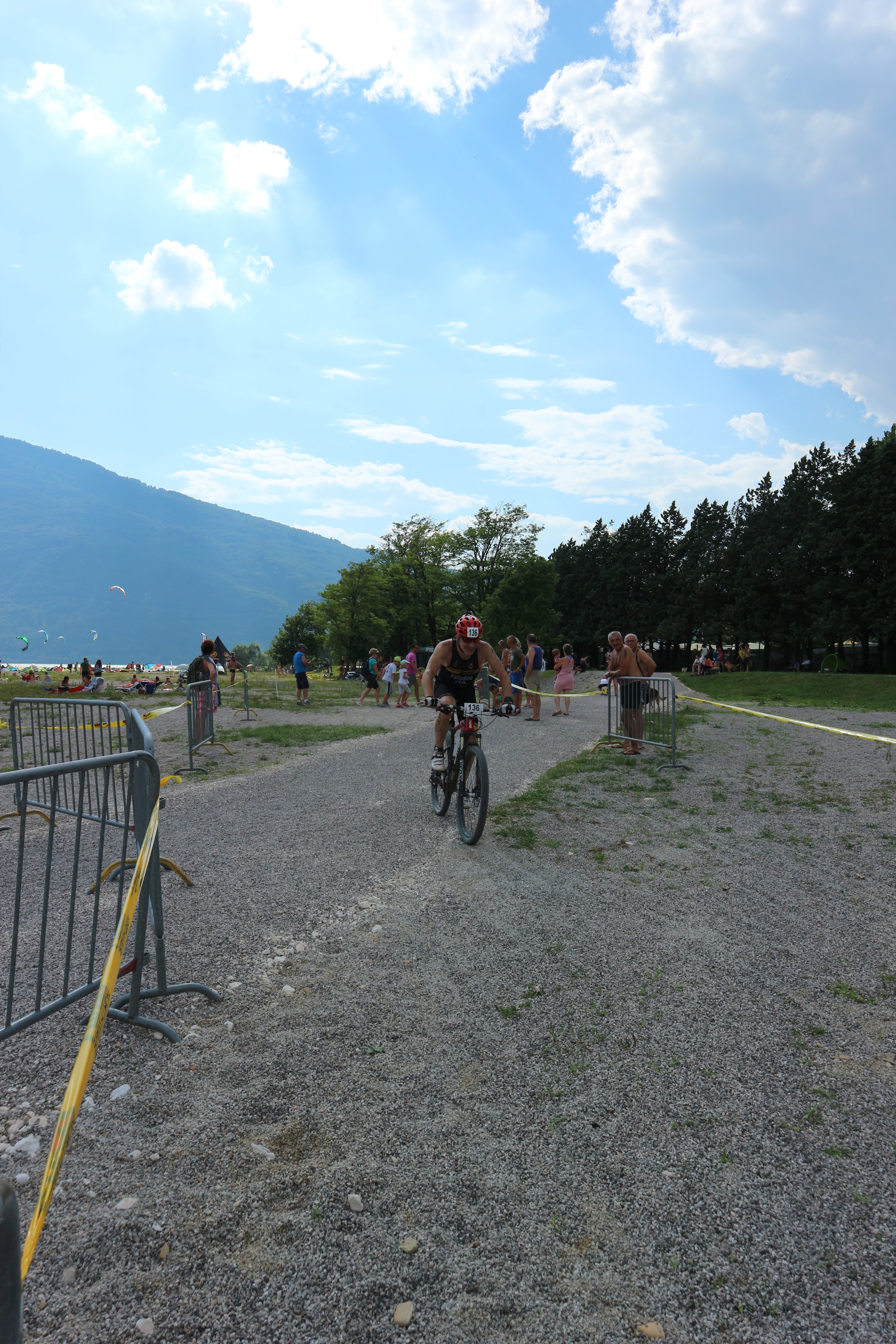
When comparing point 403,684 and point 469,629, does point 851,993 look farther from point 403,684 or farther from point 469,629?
point 403,684

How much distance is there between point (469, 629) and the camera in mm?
6809

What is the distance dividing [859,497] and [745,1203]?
169ft

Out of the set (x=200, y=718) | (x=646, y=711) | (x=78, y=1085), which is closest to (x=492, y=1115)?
(x=78, y=1085)

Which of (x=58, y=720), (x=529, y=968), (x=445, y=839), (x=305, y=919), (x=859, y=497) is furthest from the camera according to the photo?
(x=859, y=497)

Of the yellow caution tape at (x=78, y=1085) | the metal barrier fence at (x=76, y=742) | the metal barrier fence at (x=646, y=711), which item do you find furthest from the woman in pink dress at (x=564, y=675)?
the yellow caution tape at (x=78, y=1085)

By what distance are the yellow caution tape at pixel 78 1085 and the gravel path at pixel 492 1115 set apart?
0.25m

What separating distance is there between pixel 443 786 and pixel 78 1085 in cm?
532

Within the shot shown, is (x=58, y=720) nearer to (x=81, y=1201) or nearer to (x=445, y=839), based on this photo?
(x=445, y=839)

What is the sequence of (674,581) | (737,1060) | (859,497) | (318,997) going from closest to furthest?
(737,1060), (318,997), (859,497), (674,581)

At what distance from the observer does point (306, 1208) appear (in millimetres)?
2311

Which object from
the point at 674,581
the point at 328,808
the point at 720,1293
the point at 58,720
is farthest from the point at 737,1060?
the point at 674,581

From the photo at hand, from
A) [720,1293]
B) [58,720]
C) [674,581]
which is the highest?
[674,581]

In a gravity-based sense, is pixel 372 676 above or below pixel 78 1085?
above

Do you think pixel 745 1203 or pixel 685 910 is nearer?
pixel 745 1203
